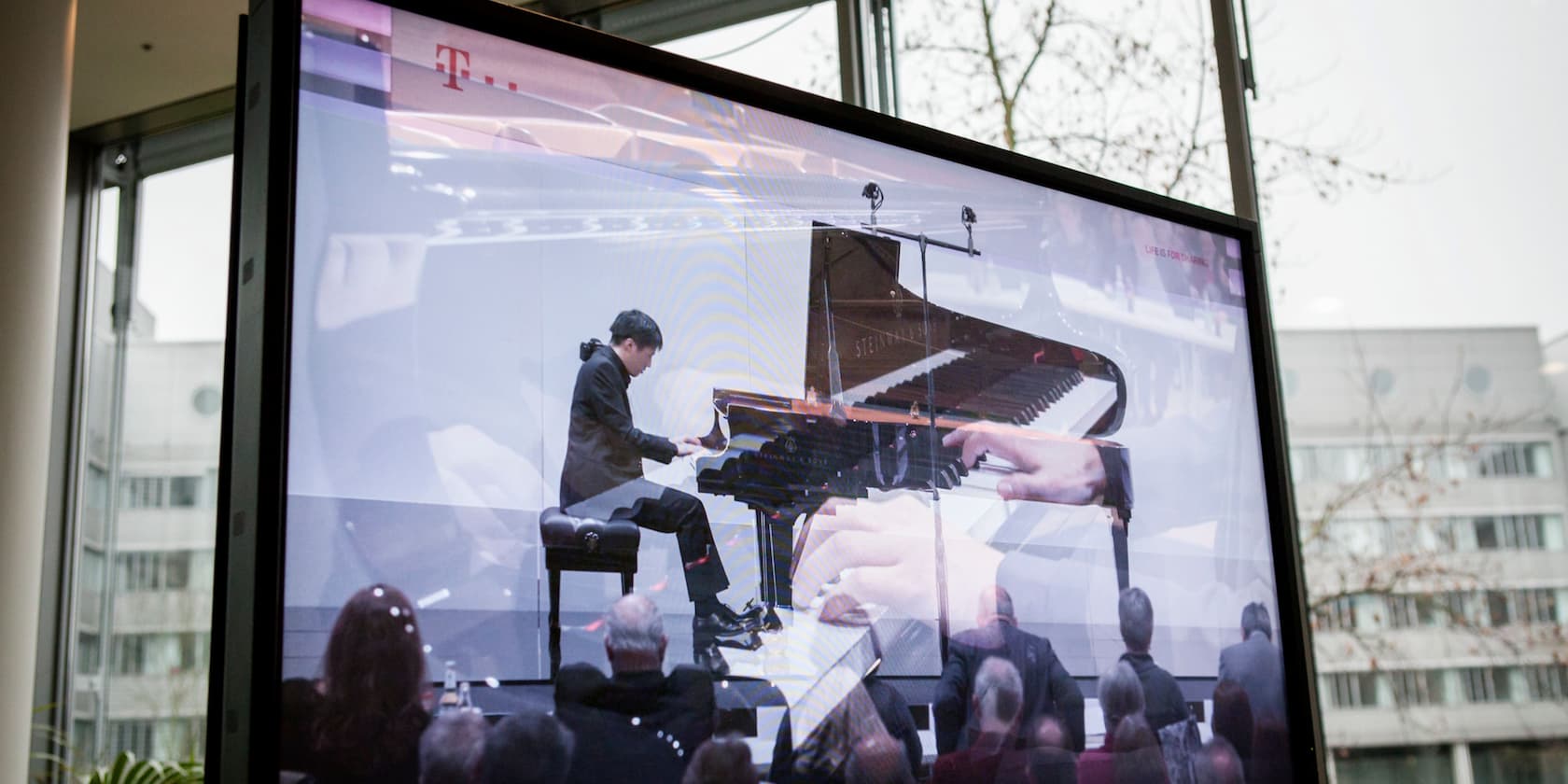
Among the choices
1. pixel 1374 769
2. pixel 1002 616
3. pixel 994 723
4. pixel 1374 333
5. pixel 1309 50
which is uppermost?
pixel 1309 50

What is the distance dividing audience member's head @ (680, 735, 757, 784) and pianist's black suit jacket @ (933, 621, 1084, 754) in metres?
0.39

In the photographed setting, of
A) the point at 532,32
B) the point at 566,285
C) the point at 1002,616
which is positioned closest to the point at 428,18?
the point at 532,32

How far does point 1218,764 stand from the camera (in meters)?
2.63

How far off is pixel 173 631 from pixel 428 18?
3.80m

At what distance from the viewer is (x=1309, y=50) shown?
360 cm

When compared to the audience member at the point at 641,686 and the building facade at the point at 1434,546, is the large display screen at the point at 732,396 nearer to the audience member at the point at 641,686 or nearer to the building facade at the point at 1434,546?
the audience member at the point at 641,686

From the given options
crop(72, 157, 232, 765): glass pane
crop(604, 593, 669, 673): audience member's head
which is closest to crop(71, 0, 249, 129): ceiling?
crop(72, 157, 232, 765): glass pane

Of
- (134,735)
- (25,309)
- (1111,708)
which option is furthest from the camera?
(134,735)

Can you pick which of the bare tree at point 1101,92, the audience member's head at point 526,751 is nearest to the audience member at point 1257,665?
the bare tree at point 1101,92

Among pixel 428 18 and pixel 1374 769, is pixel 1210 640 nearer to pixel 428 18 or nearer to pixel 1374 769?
pixel 1374 769

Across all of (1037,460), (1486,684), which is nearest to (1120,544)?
(1037,460)

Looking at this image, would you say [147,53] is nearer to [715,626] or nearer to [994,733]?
[715,626]

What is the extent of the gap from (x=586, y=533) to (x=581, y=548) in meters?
0.02

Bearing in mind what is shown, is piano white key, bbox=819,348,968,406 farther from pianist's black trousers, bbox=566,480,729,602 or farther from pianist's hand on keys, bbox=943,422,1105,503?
pianist's black trousers, bbox=566,480,729,602
